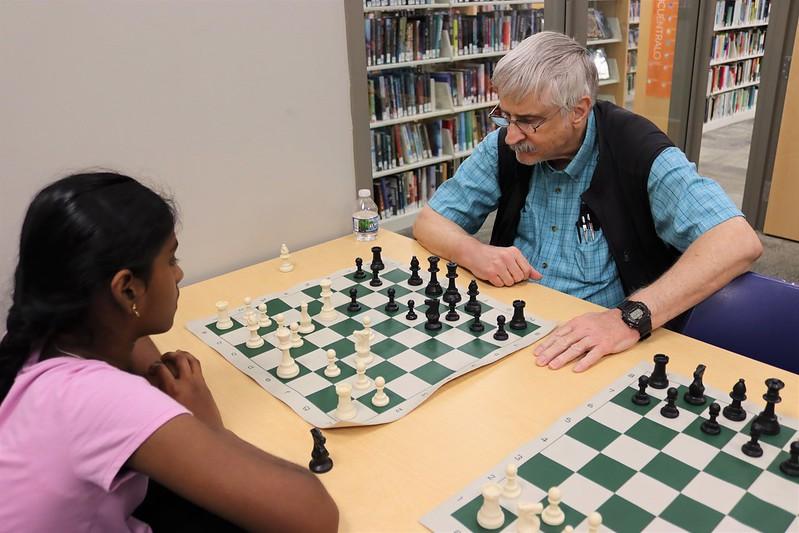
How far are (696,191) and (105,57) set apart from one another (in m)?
1.56

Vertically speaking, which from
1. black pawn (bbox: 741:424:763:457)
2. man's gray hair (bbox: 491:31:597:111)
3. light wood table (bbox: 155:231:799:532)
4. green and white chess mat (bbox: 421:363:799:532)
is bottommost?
light wood table (bbox: 155:231:799:532)

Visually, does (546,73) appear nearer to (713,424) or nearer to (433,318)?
(433,318)

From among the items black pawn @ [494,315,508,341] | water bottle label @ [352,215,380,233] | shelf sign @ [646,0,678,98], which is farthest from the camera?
shelf sign @ [646,0,678,98]

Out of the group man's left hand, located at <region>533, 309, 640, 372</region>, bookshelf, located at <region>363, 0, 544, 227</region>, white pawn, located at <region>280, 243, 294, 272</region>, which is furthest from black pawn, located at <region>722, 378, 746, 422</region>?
bookshelf, located at <region>363, 0, 544, 227</region>

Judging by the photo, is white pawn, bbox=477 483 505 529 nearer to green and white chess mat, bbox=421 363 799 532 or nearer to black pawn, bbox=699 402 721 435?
green and white chess mat, bbox=421 363 799 532

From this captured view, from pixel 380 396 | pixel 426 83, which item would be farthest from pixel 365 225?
pixel 426 83

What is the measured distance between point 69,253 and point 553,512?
0.79 meters

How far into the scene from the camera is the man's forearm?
1.54m

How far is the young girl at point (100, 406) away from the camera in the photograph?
86cm

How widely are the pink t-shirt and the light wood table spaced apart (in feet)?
1.05

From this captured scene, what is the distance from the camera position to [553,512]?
3.05 feet

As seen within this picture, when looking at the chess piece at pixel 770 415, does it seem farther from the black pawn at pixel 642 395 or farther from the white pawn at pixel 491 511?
the white pawn at pixel 491 511

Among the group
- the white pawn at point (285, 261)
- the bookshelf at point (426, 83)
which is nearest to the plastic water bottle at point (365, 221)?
the white pawn at point (285, 261)

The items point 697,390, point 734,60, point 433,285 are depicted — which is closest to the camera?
point 697,390
